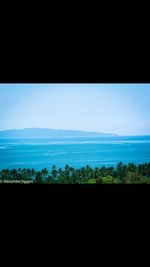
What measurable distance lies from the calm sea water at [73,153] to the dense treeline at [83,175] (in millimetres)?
80

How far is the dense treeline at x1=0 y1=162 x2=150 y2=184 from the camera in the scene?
2.97 m

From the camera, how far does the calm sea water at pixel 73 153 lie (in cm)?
317

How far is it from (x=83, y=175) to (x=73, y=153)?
1.06 feet

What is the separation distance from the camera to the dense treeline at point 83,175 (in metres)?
2.97

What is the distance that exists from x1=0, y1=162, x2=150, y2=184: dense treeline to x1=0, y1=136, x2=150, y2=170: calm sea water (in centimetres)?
8

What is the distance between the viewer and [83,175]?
3.01 m

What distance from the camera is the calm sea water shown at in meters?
3.17

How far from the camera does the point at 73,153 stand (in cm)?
322
